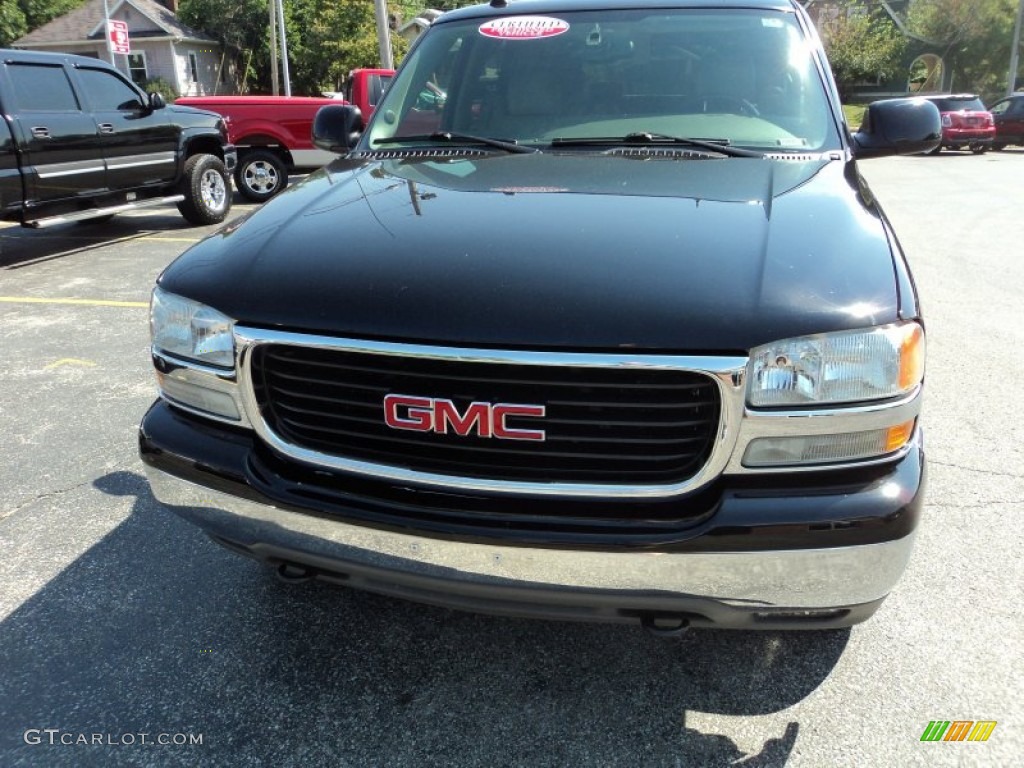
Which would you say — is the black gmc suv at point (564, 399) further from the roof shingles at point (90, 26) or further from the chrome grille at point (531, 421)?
the roof shingles at point (90, 26)

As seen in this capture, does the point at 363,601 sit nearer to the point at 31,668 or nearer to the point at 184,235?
the point at 31,668

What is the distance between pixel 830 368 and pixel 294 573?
1.45 m

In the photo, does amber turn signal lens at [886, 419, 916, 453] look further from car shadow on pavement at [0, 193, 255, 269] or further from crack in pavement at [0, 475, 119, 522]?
car shadow on pavement at [0, 193, 255, 269]

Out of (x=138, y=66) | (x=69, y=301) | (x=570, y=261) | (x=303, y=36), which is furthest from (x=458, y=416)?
(x=138, y=66)

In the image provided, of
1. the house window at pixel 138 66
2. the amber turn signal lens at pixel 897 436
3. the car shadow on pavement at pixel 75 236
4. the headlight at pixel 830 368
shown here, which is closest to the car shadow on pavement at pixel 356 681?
the amber turn signal lens at pixel 897 436

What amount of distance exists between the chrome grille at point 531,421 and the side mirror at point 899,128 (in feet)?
6.69

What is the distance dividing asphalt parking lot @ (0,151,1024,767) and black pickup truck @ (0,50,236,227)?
513 cm

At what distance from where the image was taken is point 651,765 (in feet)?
6.78

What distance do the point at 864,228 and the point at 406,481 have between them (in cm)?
134

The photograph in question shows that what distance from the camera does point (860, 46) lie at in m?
38.4

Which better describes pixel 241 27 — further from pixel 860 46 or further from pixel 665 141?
pixel 665 141

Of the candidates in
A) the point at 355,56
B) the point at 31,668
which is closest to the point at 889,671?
the point at 31,668

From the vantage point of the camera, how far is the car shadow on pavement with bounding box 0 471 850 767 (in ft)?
7.02

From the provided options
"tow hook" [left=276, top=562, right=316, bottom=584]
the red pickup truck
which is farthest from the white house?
"tow hook" [left=276, top=562, right=316, bottom=584]
